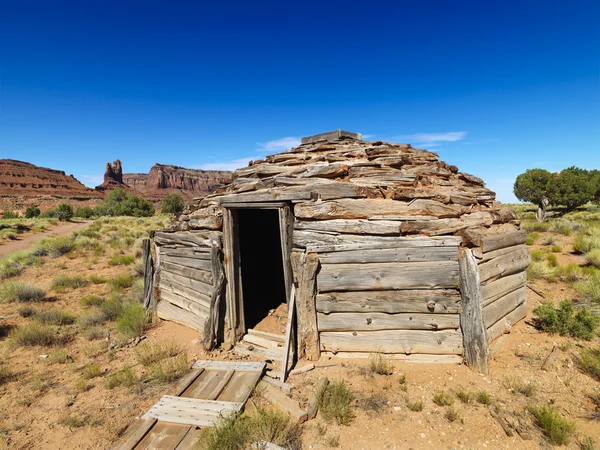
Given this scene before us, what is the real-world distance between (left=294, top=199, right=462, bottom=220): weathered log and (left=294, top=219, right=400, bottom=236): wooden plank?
10cm

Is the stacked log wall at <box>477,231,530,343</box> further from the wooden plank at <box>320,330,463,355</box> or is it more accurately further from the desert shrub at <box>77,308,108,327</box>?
the desert shrub at <box>77,308,108,327</box>

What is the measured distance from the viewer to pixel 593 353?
4453mm

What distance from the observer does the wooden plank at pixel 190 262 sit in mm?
6070

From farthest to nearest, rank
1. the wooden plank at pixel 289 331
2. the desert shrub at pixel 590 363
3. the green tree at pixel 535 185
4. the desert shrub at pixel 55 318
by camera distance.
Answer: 1. the green tree at pixel 535 185
2. the desert shrub at pixel 55 318
3. the wooden plank at pixel 289 331
4. the desert shrub at pixel 590 363

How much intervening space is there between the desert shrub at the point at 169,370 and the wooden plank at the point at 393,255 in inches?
116

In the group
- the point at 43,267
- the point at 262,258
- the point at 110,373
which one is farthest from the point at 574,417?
the point at 43,267

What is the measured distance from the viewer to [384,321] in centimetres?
458

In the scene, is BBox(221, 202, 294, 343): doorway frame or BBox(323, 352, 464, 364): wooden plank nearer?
BBox(323, 352, 464, 364): wooden plank

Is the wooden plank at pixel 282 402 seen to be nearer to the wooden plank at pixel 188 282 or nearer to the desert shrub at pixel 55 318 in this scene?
the wooden plank at pixel 188 282

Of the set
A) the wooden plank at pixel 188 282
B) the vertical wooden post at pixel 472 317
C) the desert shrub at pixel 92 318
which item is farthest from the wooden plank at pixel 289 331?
the desert shrub at pixel 92 318

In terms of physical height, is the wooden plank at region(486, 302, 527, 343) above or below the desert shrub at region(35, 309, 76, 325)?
above

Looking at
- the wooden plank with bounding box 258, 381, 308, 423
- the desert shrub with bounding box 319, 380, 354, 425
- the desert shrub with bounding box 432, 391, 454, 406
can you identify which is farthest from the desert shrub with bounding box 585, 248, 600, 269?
the wooden plank with bounding box 258, 381, 308, 423

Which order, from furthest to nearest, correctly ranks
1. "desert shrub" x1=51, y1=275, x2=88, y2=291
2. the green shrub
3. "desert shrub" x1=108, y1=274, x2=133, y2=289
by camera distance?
"desert shrub" x1=51, y1=275, x2=88, y2=291 < "desert shrub" x1=108, y1=274, x2=133, y2=289 < the green shrub

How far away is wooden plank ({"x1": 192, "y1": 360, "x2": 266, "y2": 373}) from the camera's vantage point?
4.77 m
